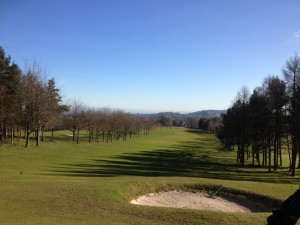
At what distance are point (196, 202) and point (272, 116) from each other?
29254 mm

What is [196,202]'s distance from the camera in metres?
22.0

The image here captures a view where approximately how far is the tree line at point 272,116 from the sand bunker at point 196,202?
66.0ft

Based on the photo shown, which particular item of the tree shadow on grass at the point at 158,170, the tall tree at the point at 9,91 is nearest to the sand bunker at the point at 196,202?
the tree shadow on grass at the point at 158,170

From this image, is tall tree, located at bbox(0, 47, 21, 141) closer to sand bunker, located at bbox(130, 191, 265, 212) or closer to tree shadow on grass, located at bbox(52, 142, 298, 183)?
tree shadow on grass, located at bbox(52, 142, 298, 183)

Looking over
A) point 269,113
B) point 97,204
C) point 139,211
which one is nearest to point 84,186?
point 97,204

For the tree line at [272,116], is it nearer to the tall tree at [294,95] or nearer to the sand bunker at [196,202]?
the tall tree at [294,95]

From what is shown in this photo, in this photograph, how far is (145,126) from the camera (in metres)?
152

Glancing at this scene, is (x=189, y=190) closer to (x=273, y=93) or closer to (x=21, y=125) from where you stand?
(x=273, y=93)

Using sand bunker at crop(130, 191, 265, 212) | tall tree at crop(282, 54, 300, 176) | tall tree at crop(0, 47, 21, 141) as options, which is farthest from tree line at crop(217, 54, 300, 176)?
tall tree at crop(0, 47, 21, 141)

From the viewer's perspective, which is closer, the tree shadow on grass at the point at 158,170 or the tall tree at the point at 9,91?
the tree shadow on grass at the point at 158,170

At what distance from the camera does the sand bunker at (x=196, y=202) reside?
2103cm

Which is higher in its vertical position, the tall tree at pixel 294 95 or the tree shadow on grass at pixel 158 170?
the tall tree at pixel 294 95

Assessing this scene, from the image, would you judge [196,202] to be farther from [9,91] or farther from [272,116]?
[9,91]

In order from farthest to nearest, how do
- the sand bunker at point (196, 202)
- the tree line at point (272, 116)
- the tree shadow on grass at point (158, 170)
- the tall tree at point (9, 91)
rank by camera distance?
the tall tree at point (9, 91) < the tree line at point (272, 116) < the tree shadow on grass at point (158, 170) < the sand bunker at point (196, 202)
